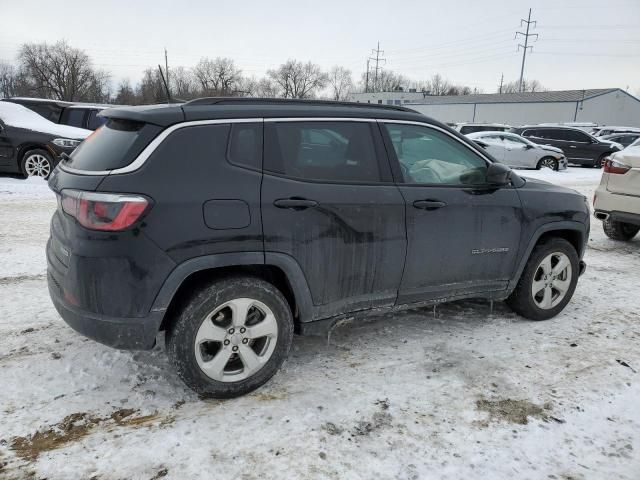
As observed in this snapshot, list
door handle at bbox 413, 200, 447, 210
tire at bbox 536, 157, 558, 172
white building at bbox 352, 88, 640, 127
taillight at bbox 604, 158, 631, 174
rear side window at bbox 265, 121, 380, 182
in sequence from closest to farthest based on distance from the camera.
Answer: rear side window at bbox 265, 121, 380, 182, door handle at bbox 413, 200, 447, 210, taillight at bbox 604, 158, 631, 174, tire at bbox 536, 157, 558, 172, white building at bbox 352, 88, 640, 127

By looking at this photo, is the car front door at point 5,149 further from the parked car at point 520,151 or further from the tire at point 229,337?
the parked car at point 520,151

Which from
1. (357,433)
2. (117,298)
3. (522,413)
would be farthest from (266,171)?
(522,413)

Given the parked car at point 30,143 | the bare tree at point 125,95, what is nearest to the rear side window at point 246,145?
the parked car at point 30,143

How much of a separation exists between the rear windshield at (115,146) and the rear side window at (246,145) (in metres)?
0.42

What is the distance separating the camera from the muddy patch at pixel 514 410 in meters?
2.88

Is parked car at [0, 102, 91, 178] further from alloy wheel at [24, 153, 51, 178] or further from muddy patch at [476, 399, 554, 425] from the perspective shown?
muddy patch at [476, 399, 554, 425]

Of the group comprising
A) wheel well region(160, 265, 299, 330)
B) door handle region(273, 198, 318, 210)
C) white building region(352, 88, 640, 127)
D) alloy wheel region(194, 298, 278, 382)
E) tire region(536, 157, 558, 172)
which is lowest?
alloy wheel region(194, 298, 278, 382)

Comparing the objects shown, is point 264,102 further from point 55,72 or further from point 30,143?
point 55,72

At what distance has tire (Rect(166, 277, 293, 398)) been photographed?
2781 millimetres

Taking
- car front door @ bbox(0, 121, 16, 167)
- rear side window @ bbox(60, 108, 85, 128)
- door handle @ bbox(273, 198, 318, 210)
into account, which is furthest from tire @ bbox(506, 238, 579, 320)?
rear side window @ bbox(60, 108, 85, 128)

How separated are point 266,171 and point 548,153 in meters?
17.4

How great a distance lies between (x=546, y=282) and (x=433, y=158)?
160 centimetres

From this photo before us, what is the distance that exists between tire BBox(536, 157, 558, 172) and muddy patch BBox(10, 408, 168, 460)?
17.9 meters

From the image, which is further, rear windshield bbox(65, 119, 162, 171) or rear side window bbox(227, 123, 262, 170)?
rear side window bbox(227, 123, 262, 170)
